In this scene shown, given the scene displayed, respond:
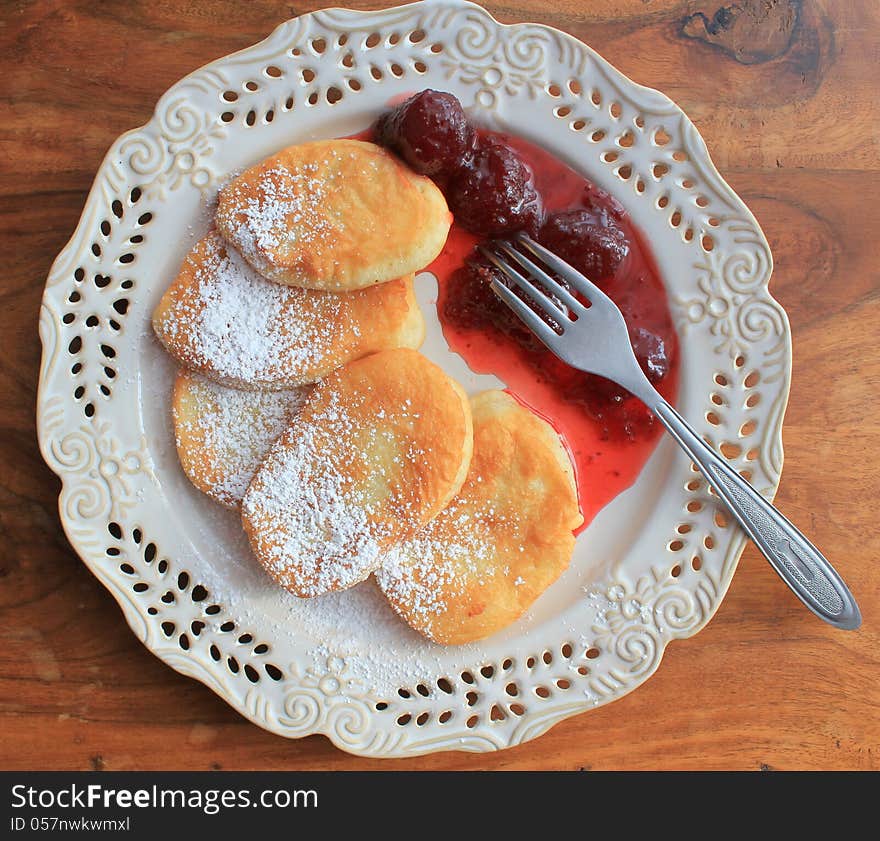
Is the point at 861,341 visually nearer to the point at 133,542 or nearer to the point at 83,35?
the point at 133,542

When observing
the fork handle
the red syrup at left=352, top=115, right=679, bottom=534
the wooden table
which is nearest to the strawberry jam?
the red syrup at left=352, top=115, right=679, bottom=534

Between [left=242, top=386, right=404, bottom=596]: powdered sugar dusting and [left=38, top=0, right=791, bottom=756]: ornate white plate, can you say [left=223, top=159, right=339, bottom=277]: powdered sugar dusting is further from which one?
[left=242, top=386, right=404, bottom=596]: powdered sugar dusting

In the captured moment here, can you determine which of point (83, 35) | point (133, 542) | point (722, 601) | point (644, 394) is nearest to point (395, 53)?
point (83, 35)

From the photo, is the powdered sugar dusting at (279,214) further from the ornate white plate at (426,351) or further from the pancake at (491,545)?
the pancake at (491,545)

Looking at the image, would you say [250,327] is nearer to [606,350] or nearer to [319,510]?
[319,510]

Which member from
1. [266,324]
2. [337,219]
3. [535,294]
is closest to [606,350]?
[535,294]

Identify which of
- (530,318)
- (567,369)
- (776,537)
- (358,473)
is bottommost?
(358,473)
